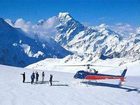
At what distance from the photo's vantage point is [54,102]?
140 feet

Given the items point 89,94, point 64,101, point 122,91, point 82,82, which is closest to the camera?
point 64,101

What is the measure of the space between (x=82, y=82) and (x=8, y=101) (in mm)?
22649

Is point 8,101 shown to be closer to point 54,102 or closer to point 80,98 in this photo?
point 54,102

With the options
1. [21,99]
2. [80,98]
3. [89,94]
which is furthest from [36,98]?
[89,94]

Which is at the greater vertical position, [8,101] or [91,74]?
[91,74]

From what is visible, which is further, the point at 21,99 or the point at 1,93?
the point at 1,93

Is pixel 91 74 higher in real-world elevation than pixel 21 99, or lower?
higher

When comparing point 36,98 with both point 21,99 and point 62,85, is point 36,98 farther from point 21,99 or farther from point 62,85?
point 62,85

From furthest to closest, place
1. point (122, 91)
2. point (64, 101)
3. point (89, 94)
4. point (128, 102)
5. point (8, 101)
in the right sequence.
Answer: point (122, 91)
point (89, 94)
point (128, 102)
point (64, 101)
point (8, 101)

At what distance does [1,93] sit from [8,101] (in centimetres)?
542

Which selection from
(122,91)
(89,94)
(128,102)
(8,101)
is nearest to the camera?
(8,101)

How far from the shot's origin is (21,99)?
1683 inches

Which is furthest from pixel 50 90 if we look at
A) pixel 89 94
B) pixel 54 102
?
pixel 54 102

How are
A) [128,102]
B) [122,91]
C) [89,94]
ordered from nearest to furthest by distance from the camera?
[128,102]
[89,94]
[122,91]
